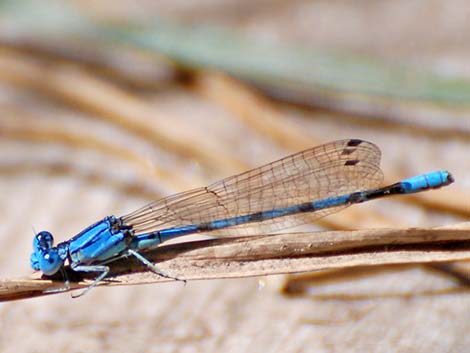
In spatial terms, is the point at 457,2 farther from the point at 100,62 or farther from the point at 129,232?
the point at 129,232

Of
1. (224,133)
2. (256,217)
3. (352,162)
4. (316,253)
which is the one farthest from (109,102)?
(316,253)

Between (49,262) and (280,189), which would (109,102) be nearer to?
(280,189)

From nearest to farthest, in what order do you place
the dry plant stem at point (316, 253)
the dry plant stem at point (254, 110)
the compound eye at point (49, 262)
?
the dry plant stem at point (316, 253), the compound eye at point (49, 262), the dry plant stem at point (254, 110)

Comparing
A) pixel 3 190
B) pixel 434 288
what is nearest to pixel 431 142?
pixel 434 288

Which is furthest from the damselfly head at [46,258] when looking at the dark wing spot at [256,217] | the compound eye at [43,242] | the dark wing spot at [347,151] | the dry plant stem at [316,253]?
the dark wing spot at [347,151]

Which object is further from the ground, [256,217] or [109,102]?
[109,102]

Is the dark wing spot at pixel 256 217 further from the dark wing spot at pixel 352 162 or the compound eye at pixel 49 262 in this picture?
the compound eye at pixel 49 262
